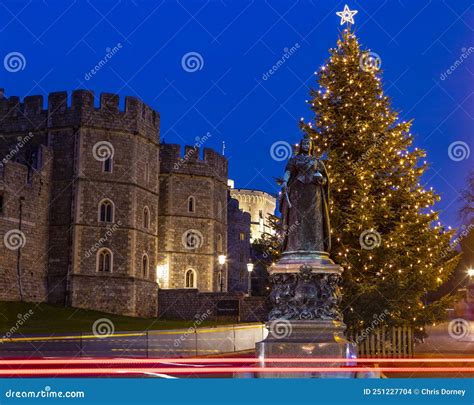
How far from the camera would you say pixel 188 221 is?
4919 cm

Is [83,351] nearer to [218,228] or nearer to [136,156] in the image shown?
[136,156]

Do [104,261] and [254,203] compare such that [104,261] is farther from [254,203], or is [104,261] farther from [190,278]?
[254,203]

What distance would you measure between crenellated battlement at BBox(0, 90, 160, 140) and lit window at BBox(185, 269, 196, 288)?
999cm

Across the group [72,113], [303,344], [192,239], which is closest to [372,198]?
[303,344]

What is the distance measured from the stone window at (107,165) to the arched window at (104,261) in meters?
4.49

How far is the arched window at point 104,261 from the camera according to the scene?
40.7 m

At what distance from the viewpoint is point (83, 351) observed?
20797 millimetres

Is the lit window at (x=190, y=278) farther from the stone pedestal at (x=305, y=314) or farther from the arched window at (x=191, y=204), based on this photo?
the stone pedestal at (x=305, y=314)

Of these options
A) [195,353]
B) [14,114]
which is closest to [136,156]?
[14,114]

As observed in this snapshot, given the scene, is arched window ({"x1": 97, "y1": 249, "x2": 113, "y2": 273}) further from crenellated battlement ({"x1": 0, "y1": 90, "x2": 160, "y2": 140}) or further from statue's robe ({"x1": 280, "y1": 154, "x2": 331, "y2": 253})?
statue's robe ({"x1": 280, "y1": 154, "x2": 331, "y2": 253})

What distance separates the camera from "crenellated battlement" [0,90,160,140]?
41406 millimetres

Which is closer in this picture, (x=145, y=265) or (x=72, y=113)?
(x=72, y=113)

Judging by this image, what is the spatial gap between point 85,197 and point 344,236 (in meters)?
23.2

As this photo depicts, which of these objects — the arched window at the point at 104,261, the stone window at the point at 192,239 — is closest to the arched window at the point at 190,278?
the stone window at the point at 192,239
